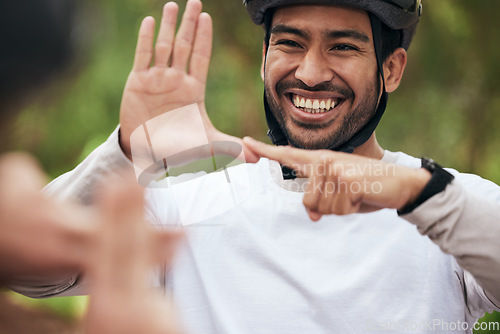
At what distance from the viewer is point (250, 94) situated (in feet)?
25.7

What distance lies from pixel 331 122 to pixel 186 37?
93cm

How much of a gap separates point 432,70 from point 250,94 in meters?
2.42

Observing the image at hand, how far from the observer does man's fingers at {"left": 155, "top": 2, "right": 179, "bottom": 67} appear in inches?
67.1

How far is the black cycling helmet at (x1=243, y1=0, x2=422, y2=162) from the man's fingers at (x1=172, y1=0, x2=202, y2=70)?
725mm

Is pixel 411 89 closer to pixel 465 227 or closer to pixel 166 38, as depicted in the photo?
pixel 465 227

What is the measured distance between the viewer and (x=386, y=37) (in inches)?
102

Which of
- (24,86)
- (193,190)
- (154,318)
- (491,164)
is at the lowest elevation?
(491,164)

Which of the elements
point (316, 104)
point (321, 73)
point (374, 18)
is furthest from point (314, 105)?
point (374, 18)

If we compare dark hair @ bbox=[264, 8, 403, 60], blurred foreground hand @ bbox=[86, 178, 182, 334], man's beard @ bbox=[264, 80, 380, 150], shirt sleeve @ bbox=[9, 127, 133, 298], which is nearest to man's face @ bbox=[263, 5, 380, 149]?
man's beard @ bbox=[264, 80, 380, 150]

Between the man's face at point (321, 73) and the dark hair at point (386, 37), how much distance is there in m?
0.10

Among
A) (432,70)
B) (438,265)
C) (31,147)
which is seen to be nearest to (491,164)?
(432,70)

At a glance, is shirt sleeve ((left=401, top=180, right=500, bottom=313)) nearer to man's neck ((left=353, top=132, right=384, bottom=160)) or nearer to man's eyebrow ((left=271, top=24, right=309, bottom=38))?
man's neck ((left=353, top=132, right=384, bottom=160))

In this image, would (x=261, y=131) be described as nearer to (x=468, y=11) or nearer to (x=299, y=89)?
(x=468, y=11)

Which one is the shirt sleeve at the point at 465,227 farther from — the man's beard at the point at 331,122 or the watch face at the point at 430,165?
the man's beard at the point at 331,122
